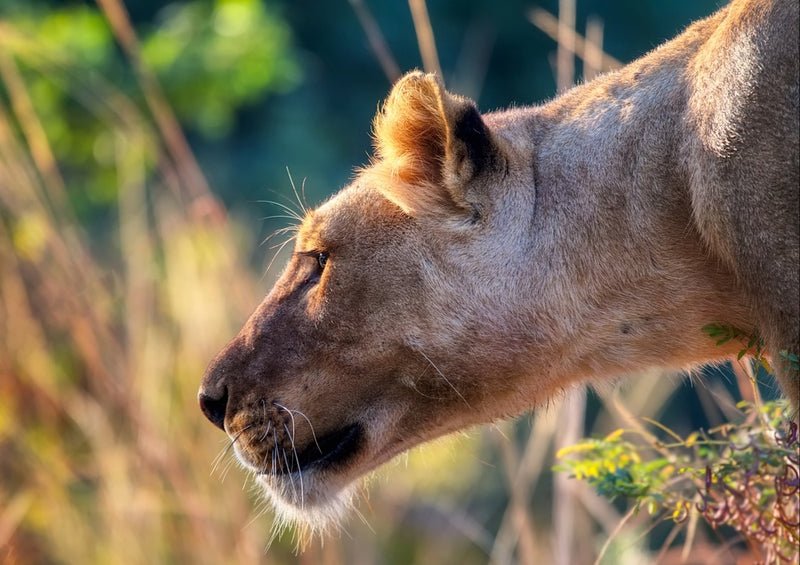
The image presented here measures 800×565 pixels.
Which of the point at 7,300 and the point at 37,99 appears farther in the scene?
the point at 37,99

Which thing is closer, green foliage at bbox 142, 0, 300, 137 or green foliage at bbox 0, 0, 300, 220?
green foliage at bbox 0, 0, 300, 220

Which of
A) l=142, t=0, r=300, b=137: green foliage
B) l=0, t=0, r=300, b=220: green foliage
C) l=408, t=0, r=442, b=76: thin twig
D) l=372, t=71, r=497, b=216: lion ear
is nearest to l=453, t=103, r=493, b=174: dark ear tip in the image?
l=372, t=71, r=497, b=216: lion ear

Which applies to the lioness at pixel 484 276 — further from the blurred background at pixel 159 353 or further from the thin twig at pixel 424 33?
the thin twig at pixel 424 33

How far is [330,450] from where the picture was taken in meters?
2.71

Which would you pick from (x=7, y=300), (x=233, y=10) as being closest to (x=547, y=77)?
(x=233, y=10)

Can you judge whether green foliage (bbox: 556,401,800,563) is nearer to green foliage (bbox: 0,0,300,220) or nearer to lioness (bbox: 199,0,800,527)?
lioness (bbox: 199,0,800,527)

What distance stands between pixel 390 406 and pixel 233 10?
414cm

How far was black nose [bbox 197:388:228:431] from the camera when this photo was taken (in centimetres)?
284

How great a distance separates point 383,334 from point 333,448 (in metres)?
0.33

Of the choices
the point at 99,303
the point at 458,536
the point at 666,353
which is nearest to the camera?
the point at 666,353

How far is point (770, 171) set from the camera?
6.72 ft

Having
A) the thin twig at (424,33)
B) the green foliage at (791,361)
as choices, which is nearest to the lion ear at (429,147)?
the green foliage at (791,361)

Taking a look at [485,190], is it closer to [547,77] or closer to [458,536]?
[458,536]

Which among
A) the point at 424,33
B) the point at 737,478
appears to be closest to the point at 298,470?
the point at 737,478
